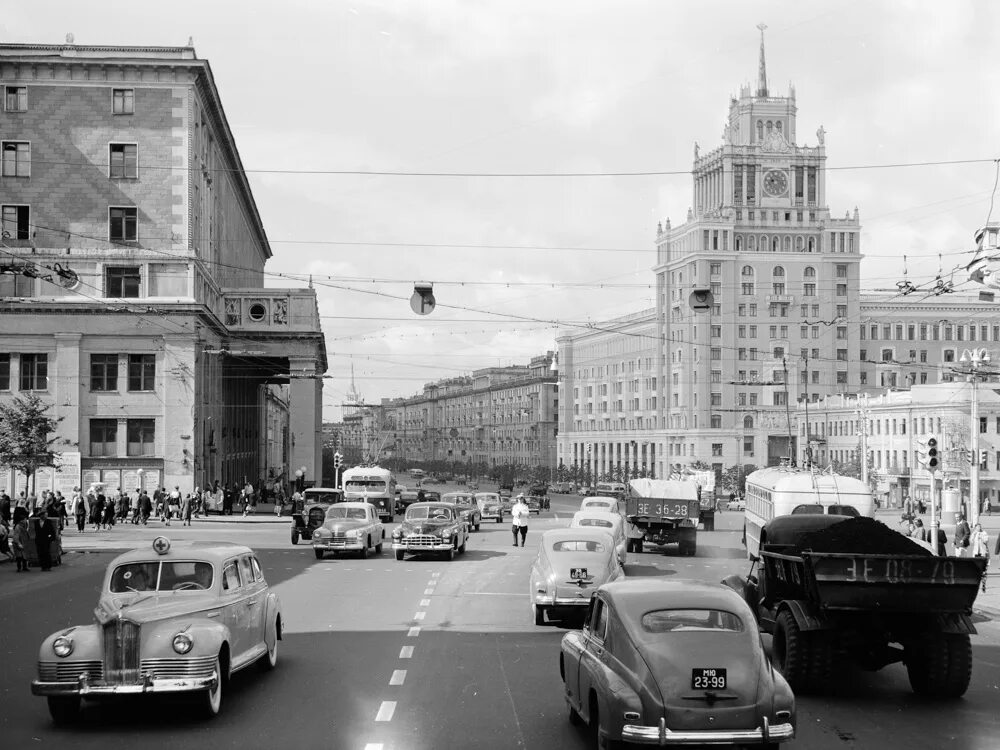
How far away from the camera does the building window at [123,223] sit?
6197 cm

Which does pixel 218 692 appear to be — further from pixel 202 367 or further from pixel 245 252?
pixel 245 252

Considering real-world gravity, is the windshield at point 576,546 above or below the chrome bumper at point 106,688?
above

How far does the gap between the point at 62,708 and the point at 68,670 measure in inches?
21.5

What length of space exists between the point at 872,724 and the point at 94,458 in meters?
54.9

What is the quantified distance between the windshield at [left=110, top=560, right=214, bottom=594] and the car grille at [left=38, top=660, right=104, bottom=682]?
1.51 meters

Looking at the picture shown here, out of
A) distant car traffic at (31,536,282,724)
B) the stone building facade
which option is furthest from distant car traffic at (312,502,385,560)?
the stone building facade

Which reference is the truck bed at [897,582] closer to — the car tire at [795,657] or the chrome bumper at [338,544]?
the car tire at [795,657]

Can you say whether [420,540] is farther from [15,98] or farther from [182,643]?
[15,98]

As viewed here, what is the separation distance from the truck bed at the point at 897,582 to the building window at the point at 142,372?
53.2 metres

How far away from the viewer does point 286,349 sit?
82875 millimetres

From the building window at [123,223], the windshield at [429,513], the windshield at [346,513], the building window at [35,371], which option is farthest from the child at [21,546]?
the building window at [123,223]

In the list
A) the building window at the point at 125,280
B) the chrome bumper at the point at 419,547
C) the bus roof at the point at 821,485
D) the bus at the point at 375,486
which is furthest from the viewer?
the bus at the point at 375,486

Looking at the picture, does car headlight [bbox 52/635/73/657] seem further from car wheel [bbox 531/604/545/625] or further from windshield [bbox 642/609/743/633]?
car wheel [bbox 531/604/545/625]

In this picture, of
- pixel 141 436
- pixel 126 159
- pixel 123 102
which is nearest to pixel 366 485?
pixel 141 436
